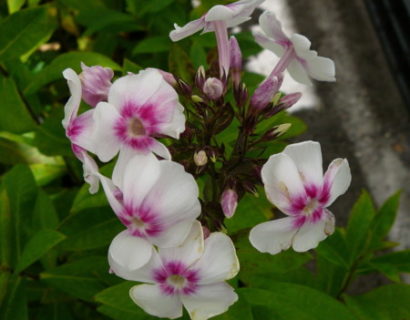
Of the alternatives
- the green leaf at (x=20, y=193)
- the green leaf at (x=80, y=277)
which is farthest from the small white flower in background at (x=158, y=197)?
the green leaf at (x=20, y=193)

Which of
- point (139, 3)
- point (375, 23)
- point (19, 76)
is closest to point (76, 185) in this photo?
point (19, 76)

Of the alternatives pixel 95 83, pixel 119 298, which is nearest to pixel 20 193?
pixel 119 298

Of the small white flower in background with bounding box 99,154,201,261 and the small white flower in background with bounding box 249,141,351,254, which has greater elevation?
the small white flower in background with bounding box 99,154,201,261

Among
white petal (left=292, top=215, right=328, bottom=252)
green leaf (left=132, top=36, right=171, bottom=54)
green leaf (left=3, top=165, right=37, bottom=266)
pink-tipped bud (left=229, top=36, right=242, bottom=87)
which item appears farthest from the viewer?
green leaf (left=132, top=36, right=171, bottom=54)

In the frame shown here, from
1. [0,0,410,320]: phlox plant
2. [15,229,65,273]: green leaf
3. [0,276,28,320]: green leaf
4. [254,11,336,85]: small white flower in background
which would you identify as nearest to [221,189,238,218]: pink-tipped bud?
[0,0,410,320]: phlox plant

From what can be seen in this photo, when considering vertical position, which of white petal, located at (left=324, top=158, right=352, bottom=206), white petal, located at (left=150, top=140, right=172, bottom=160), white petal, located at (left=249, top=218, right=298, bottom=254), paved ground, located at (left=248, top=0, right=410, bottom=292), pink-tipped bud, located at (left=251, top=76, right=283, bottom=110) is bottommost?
paved ground, located at (left=248, top=0, right=410, bottom=292)

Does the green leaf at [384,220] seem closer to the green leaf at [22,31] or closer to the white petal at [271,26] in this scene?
the white petal at [271,26]

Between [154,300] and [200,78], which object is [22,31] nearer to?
[200,78]

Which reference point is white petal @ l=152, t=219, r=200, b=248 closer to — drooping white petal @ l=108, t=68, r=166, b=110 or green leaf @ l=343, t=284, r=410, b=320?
drooping white petal @ l=108, t=68, r=166, b=110
